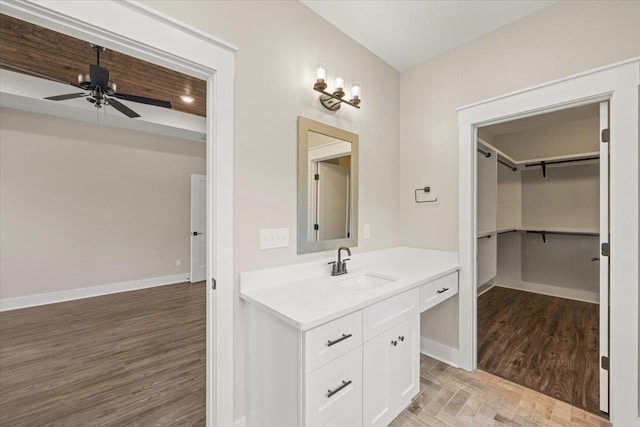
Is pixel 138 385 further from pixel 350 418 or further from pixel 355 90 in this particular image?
pixel 355 90

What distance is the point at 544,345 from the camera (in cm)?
266

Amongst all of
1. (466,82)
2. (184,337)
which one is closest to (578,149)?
(466,82)

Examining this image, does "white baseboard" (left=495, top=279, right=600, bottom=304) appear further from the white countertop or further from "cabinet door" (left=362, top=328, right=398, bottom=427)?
"cabinet door" (left=362, top=328, right=398, bottom=427)

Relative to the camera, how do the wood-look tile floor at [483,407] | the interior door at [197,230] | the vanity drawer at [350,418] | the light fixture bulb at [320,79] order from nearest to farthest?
1. the vanity drawer at [350,418]
2. the wood-look tile floor at [483,407]
3. the light fixture bulb at [320,79]
4. the interior door at [197,230]

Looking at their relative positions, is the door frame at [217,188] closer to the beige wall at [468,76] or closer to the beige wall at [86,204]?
the beige wall at [468,76]

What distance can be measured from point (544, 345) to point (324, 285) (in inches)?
98.4

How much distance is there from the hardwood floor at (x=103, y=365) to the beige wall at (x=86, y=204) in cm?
68

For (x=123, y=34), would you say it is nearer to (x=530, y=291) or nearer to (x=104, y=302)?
(x=104, y=302)

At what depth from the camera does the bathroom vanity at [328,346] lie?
4.05 feet

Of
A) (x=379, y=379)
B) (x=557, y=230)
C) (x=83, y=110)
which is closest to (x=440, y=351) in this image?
(x=379, y=379)

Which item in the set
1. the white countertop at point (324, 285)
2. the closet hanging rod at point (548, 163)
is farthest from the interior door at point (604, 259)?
the closet hanging rod at point (548, 163)

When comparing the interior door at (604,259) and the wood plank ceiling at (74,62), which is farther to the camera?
the wood plank ceiling at (74,62)

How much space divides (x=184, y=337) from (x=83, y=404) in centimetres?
104

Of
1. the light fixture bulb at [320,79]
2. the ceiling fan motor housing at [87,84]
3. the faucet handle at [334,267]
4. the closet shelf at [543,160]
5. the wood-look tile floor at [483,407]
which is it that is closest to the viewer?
the wood-look tile floor at [483,407]
